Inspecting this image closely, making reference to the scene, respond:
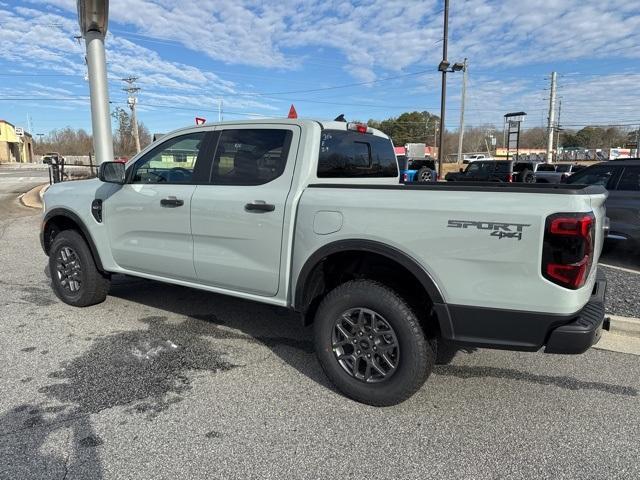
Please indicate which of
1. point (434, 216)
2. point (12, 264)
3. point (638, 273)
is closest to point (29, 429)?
point (434, 216)

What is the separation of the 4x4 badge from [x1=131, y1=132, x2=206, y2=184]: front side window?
2414 millimetres

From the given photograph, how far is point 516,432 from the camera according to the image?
9.80 ft

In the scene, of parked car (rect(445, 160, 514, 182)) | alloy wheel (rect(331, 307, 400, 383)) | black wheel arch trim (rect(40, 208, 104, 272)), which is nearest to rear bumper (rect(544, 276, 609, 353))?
alloy wheel (rect(331, 307, 400, 383))

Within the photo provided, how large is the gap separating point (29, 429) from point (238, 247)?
1763 millimetres

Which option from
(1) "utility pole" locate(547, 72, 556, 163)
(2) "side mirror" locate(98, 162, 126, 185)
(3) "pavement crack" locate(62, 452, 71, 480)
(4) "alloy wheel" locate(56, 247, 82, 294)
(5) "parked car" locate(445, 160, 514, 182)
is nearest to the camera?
(3) "pavement crack" locate(62, 452, 71, 480)

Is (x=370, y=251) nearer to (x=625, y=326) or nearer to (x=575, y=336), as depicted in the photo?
(x=575, y=336)

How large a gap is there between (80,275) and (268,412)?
9.74 feet

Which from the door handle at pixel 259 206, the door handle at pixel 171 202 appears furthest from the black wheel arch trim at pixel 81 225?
the door handle at pixel 259 206

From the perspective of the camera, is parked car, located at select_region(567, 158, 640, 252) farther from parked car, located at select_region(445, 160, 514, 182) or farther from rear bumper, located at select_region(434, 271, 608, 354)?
parked car, located at select_region(445, 160, 514, 182)

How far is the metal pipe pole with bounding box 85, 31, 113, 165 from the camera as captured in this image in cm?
1207

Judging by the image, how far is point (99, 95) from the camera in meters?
12.3

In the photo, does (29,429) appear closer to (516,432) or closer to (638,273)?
(516,432)

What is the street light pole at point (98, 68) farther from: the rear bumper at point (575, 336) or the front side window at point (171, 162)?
the rear bumper at point (575, 336)

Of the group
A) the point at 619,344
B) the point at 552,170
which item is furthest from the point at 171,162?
the point at 552,170
